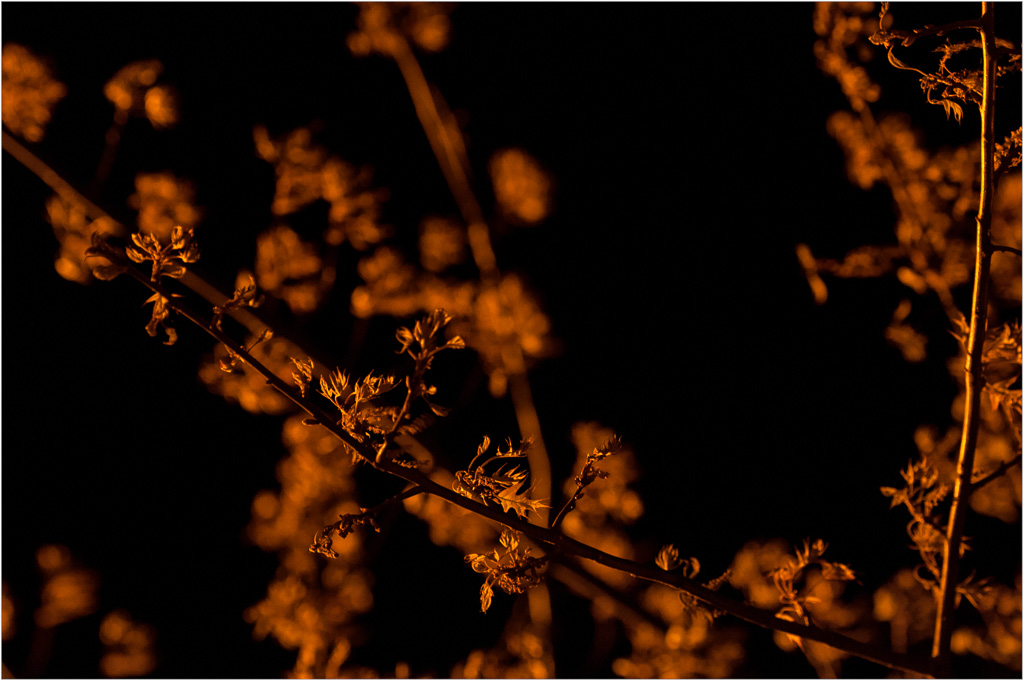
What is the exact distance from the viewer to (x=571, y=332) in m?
1.79

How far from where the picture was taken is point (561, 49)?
5.91ft

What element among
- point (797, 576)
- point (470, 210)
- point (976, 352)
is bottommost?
point (797, 576)

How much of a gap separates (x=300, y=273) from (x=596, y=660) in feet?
4.25

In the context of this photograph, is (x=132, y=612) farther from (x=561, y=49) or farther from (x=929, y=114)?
(x=929, y=114)

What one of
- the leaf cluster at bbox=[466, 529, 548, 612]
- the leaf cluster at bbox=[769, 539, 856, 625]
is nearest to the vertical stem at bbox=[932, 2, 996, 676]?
the leaf cluster at bbox=[769, 539, 856, 625]

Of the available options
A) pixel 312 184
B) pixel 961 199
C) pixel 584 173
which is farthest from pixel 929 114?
pixel 312 184

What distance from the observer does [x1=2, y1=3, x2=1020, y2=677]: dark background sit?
169 centimetres

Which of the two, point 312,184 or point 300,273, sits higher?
point 312,184

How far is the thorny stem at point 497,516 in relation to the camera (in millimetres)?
558

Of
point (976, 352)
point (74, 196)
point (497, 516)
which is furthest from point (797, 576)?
point (74, 196)

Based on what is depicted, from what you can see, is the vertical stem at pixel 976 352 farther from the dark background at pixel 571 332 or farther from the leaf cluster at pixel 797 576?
the dark background at pixel 571 332

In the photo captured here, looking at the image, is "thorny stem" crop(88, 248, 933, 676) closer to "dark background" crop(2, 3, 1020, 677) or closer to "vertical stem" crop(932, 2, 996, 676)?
"vertical stem" crop(932, 2, 996, 676)

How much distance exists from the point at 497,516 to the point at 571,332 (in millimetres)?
1243

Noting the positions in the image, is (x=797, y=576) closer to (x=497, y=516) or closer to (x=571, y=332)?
(x=497, y=516)
